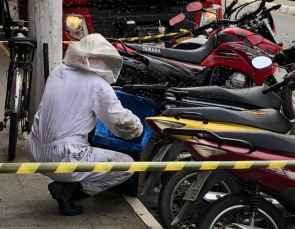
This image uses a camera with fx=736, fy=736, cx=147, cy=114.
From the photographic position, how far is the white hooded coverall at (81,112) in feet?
18.7

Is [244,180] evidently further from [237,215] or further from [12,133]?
[12,133]

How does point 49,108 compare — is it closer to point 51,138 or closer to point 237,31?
point 51,138

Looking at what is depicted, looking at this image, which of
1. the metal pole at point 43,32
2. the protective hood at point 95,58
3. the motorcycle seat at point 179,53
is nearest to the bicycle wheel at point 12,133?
the metal pole at point 43,32

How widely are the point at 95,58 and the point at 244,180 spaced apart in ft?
5.52

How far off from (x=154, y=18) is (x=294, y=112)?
113 inches

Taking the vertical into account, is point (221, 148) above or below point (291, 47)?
below

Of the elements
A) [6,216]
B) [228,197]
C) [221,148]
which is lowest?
[6,216]

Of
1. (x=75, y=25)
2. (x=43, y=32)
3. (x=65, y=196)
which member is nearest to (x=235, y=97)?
(x=65, y=196)

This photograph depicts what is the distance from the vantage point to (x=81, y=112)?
5.73 m

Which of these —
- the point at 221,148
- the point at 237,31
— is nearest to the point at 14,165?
the point at 221,148

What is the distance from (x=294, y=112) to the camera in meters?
8.67

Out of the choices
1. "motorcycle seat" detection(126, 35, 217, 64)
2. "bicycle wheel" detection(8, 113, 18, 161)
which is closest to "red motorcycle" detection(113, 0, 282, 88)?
"motorcycle seat" detection(126, 35, 217, 64)

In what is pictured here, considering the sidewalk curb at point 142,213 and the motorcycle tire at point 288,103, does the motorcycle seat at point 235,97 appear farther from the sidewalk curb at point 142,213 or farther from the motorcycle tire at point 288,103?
the motorcycle tire at point 288,103

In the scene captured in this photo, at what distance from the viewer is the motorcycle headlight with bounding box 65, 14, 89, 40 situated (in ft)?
32.7
